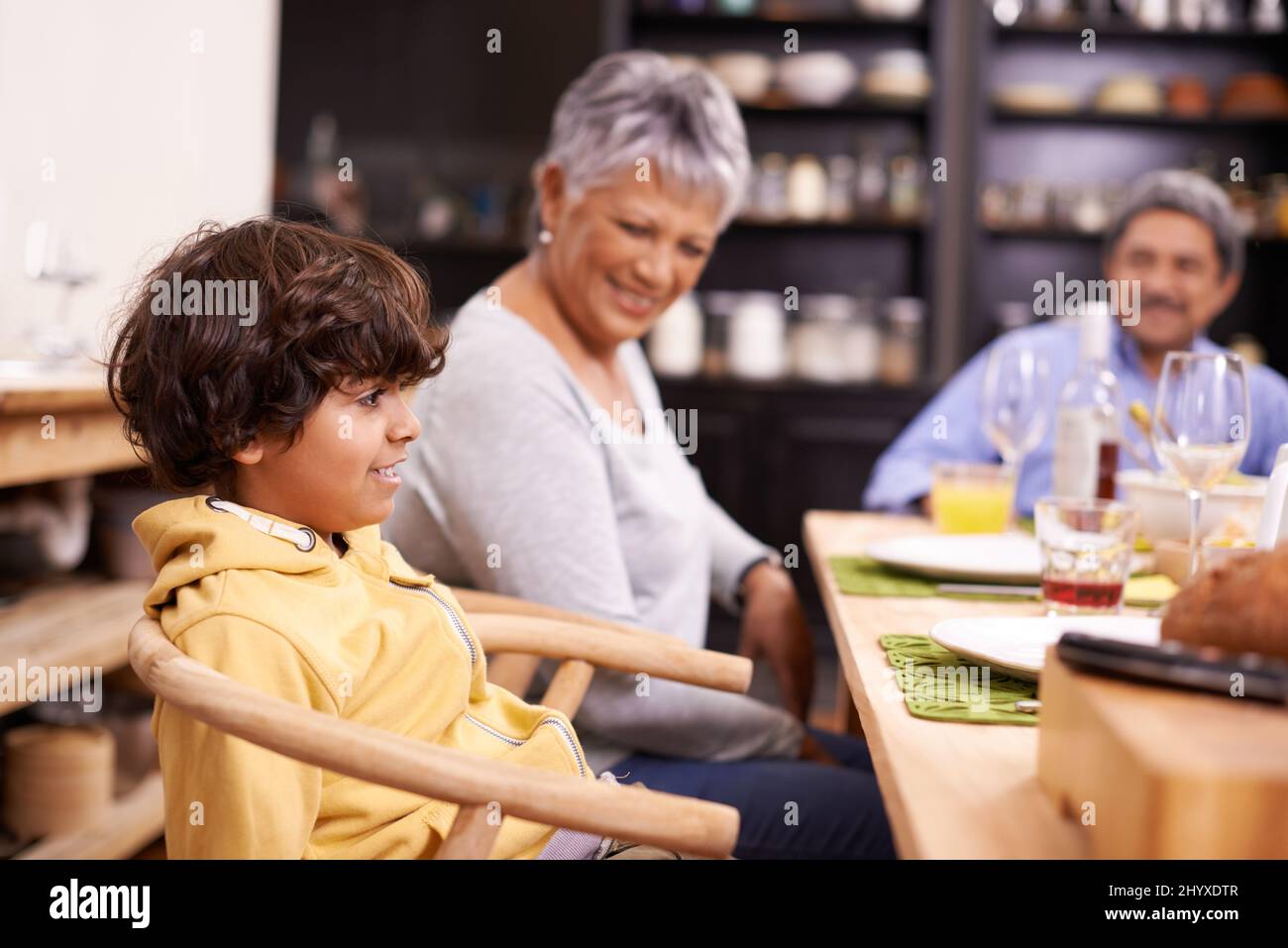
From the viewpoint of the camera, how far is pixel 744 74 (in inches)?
167

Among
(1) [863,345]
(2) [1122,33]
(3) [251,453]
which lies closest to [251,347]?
(3) [251,453]

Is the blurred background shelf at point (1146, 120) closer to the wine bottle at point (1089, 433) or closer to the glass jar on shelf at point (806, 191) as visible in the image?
the glass jar on shelf at point (806, 191)

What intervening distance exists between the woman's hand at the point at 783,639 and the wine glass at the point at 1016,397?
394 millimetres

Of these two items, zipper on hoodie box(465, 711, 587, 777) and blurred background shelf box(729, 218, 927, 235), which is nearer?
zipper on hoodie box(465, 711, 587, 777)

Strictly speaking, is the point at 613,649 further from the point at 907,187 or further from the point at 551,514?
the point at 907,187

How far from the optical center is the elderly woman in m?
1.33

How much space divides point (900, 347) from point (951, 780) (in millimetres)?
3582

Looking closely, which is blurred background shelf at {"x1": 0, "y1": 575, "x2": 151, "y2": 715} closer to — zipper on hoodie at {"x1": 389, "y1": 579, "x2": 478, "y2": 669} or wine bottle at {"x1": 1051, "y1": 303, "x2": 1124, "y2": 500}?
zipper on hoodie at {"x1": 389, "y1": 579, "x2": 478, "y2": 669}

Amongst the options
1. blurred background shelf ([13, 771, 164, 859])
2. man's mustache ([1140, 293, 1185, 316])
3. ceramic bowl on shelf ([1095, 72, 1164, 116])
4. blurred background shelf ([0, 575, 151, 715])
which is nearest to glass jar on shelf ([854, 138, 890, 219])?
ceramic bowl on shelf ([1095, 72, 1164, 116])

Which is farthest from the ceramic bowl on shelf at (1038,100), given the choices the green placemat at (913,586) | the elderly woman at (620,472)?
the green placemat at (913,586)

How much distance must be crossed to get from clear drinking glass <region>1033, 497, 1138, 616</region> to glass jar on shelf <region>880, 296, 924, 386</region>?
9.98 ft

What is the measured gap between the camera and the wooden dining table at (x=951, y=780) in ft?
2.07
